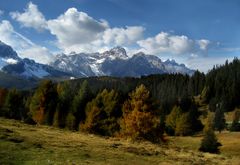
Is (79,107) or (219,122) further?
(219,122)

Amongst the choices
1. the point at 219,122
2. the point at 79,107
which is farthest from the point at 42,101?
the point at 219,122

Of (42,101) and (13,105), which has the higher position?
(42,101)

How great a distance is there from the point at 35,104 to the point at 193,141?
5879cm

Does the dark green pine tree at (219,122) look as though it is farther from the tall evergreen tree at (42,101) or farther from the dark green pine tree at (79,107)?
the tall evergreen tree at (42,101)

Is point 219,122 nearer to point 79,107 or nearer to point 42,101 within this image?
point 79,107

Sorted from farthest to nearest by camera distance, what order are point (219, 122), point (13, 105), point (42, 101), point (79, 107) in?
point (219, 122) → point (13, 105) → point (79, 107) → point (42, 101)

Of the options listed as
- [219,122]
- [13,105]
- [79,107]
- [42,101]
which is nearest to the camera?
[42,101]

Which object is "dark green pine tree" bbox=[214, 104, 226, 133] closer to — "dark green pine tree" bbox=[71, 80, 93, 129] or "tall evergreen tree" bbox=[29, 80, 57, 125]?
"dark green pine tree" bbox=[71, 80, 93, 129]

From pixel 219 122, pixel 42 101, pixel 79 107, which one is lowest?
pixel 219 122

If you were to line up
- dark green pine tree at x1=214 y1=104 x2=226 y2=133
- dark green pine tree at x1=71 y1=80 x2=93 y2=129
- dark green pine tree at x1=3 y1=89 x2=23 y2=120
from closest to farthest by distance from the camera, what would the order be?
dark green pine tree at x1=71 y1=80 x2=93 y2=129 < dark green pine tree at x1=3 y1=89 x2=23 y2=120 < dark green pine tree at x1=214 y1=104 x2=226 y2=133

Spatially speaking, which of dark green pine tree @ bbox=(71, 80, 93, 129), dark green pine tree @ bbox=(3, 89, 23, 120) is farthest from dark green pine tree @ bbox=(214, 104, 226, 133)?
dark green pine tree @ bbox=(3, 89, 23, 120)

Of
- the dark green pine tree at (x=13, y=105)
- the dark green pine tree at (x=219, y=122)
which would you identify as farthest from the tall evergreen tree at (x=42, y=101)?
the dark green pine tree at (x=219, y=122)

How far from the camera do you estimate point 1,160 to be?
26484 mm

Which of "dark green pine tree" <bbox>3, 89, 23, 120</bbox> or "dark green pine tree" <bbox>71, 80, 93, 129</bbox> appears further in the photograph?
"dark green pine tree" <bbox>3, 89, 23, 120</bbox>
